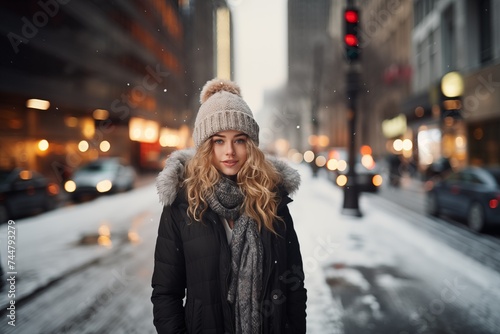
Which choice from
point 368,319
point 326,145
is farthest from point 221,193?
point 326,145

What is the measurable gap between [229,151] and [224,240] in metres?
0.45

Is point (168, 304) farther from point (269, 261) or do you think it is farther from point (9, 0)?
point (9, 0)

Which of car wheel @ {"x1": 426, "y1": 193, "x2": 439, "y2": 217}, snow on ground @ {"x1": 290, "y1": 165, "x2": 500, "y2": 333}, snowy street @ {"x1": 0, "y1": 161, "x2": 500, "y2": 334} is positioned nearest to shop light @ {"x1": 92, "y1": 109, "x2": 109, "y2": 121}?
snowy street @ {"x1": 0, "y1": 161, "x2": 500, "y2": 334}

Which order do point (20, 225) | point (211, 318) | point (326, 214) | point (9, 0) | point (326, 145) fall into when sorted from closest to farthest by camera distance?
point (211, 318) → point (20, 225) → point (326, 214) → point (9, 0) → point (326, 145)

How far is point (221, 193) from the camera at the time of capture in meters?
2.25

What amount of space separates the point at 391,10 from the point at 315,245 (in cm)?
3992

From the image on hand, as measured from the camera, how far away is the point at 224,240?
2.22m

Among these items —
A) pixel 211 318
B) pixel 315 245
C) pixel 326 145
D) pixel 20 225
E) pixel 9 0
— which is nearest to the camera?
pixel 211 318

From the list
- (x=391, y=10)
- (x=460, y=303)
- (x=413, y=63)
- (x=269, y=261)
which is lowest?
(x=460, y=303)

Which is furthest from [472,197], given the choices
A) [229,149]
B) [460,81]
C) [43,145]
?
[43,145]

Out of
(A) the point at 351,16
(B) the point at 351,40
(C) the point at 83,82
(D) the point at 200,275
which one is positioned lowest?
(D) the point at 200,275

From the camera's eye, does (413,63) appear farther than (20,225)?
Yes

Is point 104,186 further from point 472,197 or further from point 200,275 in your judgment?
point 200,275

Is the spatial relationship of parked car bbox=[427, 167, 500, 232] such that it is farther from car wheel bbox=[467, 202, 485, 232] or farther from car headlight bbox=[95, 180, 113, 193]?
car headlight bbox=[95, 180, 113, 193]
